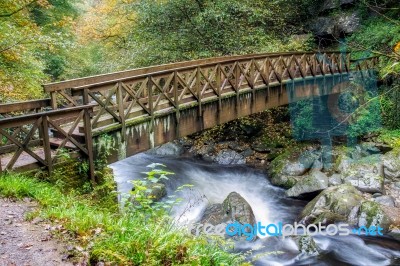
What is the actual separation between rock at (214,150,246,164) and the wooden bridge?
11.8ft

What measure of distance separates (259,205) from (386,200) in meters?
3.63

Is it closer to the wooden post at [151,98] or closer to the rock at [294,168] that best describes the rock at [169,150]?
the rock at [294,168]

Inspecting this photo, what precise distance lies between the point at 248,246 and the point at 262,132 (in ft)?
27.0

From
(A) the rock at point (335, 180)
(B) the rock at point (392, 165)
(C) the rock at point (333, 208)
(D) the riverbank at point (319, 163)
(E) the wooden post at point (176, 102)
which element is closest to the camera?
(E) the wooden post at point (176, 102)

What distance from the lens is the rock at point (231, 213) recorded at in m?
8.85

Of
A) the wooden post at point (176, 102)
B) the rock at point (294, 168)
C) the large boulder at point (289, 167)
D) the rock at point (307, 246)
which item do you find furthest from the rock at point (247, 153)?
the wooden post at point (176, 102)

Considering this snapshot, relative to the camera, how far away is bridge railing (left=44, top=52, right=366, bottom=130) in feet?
22.8

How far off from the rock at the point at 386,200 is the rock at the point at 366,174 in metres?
0.46

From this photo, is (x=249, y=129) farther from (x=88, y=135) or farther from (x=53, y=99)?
(x=88, y=135)

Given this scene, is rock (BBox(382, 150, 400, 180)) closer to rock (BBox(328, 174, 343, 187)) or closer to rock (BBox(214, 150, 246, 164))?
rock (BBox(328, 174, 343, 187))

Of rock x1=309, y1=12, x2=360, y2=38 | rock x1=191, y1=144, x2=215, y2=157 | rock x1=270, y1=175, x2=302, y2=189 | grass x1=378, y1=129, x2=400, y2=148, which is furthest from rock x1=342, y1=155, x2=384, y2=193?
rock x1=309, y1=12, x2=360, y2=38

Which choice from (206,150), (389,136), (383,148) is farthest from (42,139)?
(389,136)

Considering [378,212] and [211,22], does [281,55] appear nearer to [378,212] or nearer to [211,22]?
[211,22]

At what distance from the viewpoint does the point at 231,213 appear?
8.95 meters
